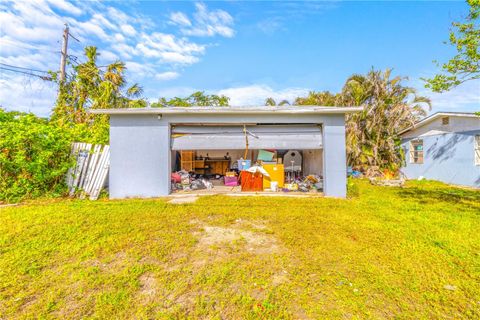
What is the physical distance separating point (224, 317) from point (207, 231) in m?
2.19

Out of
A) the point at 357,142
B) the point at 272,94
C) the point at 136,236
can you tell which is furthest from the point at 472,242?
the point at 272,94

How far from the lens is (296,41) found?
9484mm

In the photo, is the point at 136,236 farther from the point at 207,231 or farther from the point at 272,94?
the point at 272,94

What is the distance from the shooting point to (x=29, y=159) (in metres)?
5.95

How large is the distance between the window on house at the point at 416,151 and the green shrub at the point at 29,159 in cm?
1546

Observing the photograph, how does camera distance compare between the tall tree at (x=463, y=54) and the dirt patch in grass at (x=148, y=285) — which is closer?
the dirt patch in grass at (x=148, y=285)

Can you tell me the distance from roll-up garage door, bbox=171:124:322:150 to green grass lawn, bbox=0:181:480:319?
8.76 feet

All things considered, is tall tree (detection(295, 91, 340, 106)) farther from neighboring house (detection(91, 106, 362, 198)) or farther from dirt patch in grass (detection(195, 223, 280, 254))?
dirt patch in grass (detection(195, 223, 280, 254))

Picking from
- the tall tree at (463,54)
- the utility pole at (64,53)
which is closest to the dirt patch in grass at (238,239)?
the tall tree at (463,54)

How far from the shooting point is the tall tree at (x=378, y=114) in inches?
454

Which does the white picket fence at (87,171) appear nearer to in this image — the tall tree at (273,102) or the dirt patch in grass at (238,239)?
the dirt patch in grass at (238,239)

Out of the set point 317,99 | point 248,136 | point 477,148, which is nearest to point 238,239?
point 248,136

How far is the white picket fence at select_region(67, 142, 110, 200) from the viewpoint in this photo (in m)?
6.52

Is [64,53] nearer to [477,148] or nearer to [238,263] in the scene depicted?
[238,263]
